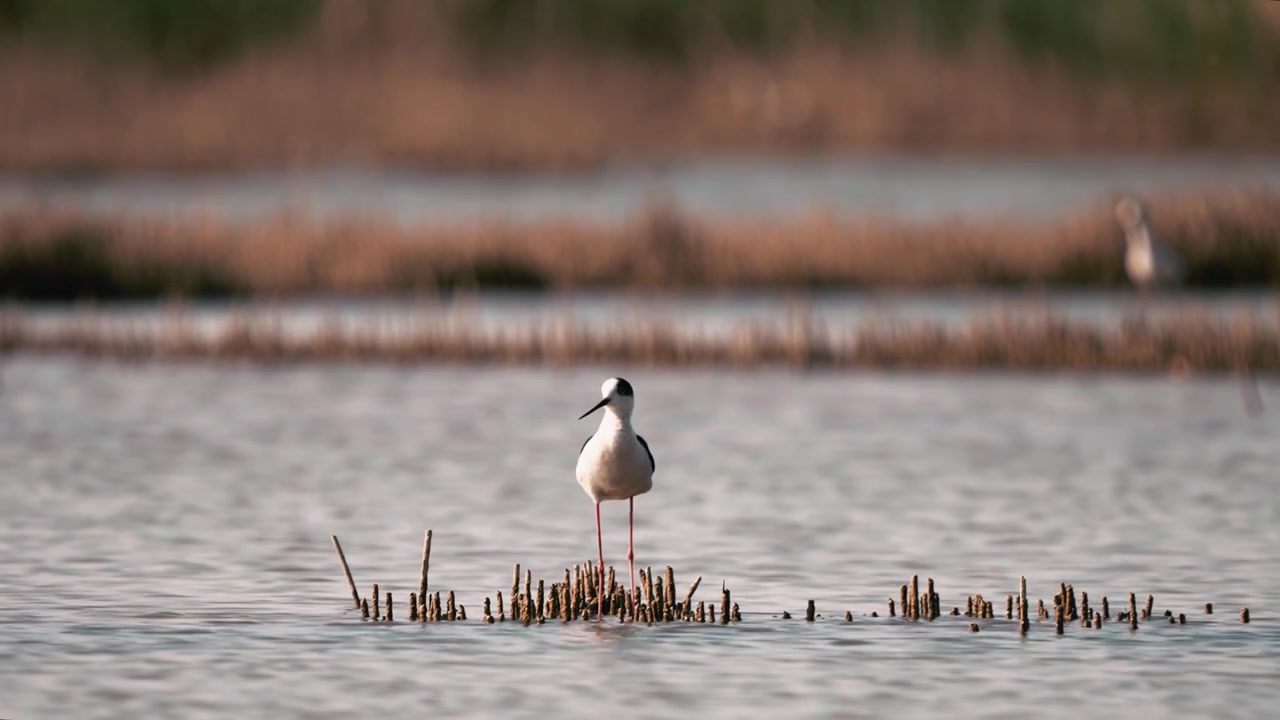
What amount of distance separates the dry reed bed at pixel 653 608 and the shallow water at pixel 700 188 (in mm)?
25873

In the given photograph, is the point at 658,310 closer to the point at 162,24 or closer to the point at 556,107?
the point at 556,107

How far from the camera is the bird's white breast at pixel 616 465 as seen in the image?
12.1 meters

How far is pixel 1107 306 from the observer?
2992 centimetres

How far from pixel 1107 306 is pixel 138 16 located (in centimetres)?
2744

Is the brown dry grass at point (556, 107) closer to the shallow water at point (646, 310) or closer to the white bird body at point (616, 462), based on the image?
the shallow water at point (646, 310)

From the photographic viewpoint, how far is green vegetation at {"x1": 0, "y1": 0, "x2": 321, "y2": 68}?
4984cm

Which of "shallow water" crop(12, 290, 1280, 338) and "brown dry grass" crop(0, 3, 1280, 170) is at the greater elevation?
"brown dry grass" crop(0, 3, 1280, 170)


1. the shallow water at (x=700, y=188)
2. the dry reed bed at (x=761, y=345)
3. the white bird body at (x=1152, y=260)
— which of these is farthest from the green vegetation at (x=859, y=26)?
the dry reed bed at (x=761, y=345)

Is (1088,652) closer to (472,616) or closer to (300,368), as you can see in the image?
(472,616)

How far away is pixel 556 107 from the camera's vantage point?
47.9 meters

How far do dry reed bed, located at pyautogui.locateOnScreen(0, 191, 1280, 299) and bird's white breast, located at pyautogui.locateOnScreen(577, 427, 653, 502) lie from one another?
62.1 ft

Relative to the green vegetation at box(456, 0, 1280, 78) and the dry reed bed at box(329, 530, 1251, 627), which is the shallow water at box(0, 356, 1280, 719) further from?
the green vegetation at box(456, 0, 1280, 78)

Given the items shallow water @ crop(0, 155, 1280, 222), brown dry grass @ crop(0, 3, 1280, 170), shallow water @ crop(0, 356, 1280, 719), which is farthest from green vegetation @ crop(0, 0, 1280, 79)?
shallow water @ crop(0, 356, 1280, 719)

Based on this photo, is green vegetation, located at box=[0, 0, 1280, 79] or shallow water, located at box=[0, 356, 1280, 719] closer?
shallow water, located at box=[0, 356, 1280, 719]
